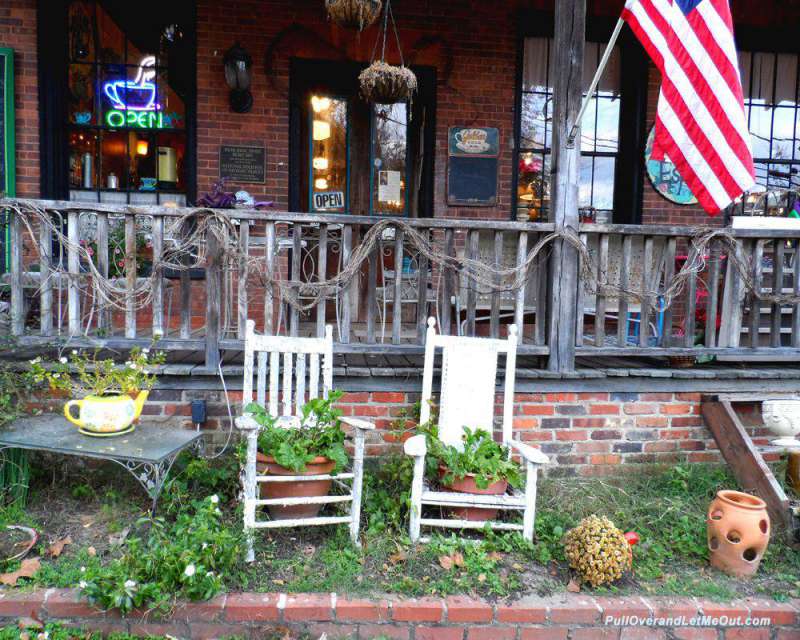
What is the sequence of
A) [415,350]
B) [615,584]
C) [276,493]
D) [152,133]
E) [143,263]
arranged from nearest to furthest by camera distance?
1. [615,584]
2. [276,493]
3. [415,350]
4. [143,263]
5. [152,133]

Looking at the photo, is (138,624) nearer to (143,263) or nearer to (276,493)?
(276,493)

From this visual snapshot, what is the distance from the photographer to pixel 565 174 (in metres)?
3.86

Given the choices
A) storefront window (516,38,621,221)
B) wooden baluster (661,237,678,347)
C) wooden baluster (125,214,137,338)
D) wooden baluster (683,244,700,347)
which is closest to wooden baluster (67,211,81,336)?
wooden baluster (125,214,137,338)

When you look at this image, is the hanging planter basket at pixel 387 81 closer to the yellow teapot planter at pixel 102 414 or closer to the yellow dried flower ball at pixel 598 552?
the yellow teapot planter at pixel 102 414

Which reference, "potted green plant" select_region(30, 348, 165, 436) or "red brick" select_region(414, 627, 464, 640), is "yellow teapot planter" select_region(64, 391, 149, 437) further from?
"red brick" select_region(414, 627, 464, 640)

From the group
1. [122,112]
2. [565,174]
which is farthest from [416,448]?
[122,112]

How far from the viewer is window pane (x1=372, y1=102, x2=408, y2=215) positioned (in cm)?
604

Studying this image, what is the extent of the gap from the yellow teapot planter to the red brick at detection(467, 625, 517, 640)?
77.1 inches

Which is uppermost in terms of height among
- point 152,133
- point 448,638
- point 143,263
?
point 152,133

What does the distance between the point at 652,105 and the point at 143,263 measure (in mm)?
4874

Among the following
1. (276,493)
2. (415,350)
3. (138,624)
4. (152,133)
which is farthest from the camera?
(152,133)

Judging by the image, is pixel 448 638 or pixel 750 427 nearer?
pixel 448 638

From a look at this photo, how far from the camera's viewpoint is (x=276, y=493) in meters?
3.08

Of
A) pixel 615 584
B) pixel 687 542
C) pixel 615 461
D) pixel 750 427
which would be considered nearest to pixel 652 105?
pixel 750 427
